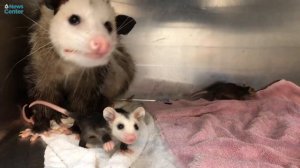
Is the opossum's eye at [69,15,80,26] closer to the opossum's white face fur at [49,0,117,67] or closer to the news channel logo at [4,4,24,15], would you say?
the opossum's white face fur at [49,0,117,67]

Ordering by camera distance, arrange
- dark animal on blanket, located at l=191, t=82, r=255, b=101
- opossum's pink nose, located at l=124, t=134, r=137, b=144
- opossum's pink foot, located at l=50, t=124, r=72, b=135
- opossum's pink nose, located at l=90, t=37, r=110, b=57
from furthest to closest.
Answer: dark animal on blanket, located at l=191, t=82, r=255, b=101 < opossum's pink foot, located at l=50, t=124, r=72, b=135 < opossum's pink nose, located at l=124, t=134, r=137, b=144 < opossum's pink nose, located at l=90, t=37, r=110, b=57

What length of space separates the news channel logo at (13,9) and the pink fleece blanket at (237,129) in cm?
82

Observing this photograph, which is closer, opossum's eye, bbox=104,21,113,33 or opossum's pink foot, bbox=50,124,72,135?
opossum's eye, bbox=104,21,113,33

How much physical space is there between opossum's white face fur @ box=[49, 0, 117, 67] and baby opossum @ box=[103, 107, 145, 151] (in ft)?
0.69

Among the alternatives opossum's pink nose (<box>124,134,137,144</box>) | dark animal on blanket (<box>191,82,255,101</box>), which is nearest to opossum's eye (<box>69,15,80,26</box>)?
opossum's pink nose (<box>124,134,137,144</box>)

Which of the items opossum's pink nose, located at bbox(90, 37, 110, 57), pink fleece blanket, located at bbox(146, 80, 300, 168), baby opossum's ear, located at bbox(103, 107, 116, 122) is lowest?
pink fleece blanket, located at bbox(146, 80, 300, 168)

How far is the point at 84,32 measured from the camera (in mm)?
1537

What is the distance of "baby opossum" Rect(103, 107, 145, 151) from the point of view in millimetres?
1597

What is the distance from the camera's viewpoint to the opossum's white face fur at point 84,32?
4.96 feet

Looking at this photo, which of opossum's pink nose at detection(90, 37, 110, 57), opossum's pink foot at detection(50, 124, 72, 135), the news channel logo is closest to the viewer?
opossum's pink nose at detection(90, 37, 110, 57)

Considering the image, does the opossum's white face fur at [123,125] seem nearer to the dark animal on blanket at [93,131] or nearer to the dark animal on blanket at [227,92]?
the dark animal on blanket at [93,131]

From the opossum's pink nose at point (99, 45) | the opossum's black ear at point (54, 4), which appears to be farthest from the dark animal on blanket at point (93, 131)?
the opossum's black ear at point (54, 4)

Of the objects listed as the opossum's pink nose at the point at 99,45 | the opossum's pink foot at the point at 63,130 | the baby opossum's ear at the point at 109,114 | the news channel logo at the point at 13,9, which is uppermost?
the news channel logo at the point at 13,9

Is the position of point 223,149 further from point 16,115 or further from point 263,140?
point 16,115
